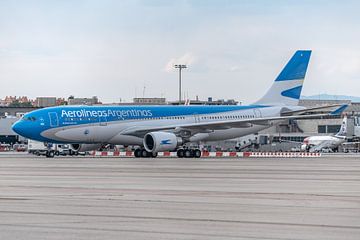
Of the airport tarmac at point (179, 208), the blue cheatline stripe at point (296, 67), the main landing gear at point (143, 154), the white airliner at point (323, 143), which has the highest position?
the blue cheatline stripe at point (296, 67)

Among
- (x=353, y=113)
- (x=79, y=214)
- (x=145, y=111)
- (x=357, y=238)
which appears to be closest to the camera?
(x=357, y=238)

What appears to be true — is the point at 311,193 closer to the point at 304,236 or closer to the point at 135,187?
the point at 135,187

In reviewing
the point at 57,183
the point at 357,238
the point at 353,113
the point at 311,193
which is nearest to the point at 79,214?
the point at 357,238

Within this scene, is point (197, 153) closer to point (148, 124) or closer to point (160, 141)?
point (160, 141)

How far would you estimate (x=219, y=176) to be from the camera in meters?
34.5

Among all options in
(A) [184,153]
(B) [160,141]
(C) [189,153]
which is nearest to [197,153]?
(C) [189,153]

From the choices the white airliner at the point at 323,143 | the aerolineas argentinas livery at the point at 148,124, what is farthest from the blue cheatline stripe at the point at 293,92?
the white airliner at the point at 323,143

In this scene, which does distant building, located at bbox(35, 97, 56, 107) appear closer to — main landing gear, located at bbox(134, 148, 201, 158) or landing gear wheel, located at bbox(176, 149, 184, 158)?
main landing gear, located at bbox(134, 148, 201, 158)

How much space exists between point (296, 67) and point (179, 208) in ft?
168

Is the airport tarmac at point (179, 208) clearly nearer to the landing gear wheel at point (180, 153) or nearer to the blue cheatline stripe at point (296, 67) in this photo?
the landing gear wheel at point (180, 153)

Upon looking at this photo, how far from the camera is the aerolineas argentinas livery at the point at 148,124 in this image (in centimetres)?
6119

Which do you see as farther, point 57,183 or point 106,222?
point 57,183

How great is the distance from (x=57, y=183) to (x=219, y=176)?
7466 mm

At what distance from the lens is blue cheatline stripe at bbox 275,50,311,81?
70062 millimetres
